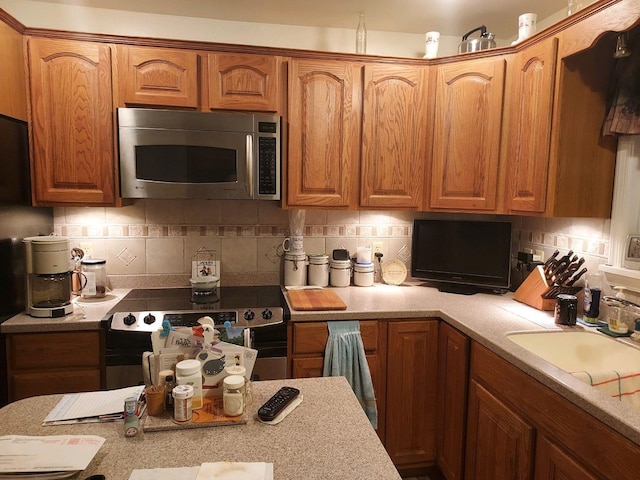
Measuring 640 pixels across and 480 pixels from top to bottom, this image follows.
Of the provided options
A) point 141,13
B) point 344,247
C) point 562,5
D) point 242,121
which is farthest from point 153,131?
point 562,5

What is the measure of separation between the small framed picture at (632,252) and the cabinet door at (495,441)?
0.84 metres

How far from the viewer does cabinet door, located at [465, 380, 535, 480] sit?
5.07 feet

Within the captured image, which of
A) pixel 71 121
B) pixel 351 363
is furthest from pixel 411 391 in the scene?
pixel 71 121

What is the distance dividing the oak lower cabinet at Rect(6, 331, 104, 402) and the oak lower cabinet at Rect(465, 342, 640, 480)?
1.72 metres

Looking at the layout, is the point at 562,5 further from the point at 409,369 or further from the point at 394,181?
the point at 409,369

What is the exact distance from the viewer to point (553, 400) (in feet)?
4.58

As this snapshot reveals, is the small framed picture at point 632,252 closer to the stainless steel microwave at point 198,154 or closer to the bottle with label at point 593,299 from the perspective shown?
the bottle with label at point 593,299

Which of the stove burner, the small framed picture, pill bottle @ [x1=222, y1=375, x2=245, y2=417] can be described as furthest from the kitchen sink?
pill bottle @ [x1=222, y1=375, x2=245, y2=417]

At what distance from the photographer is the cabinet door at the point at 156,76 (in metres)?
2.19

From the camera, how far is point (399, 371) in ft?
7.31

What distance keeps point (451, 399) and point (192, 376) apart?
4.84 ft

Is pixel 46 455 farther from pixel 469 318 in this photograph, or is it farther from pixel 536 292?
pixel 536 292

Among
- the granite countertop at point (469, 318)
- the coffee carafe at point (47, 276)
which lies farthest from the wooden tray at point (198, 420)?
the coffee carafe at point (47, 276)

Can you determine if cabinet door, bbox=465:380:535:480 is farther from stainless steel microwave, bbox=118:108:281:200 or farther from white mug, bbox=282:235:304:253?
stainless steel microwave, bbox=118:108:281:200
